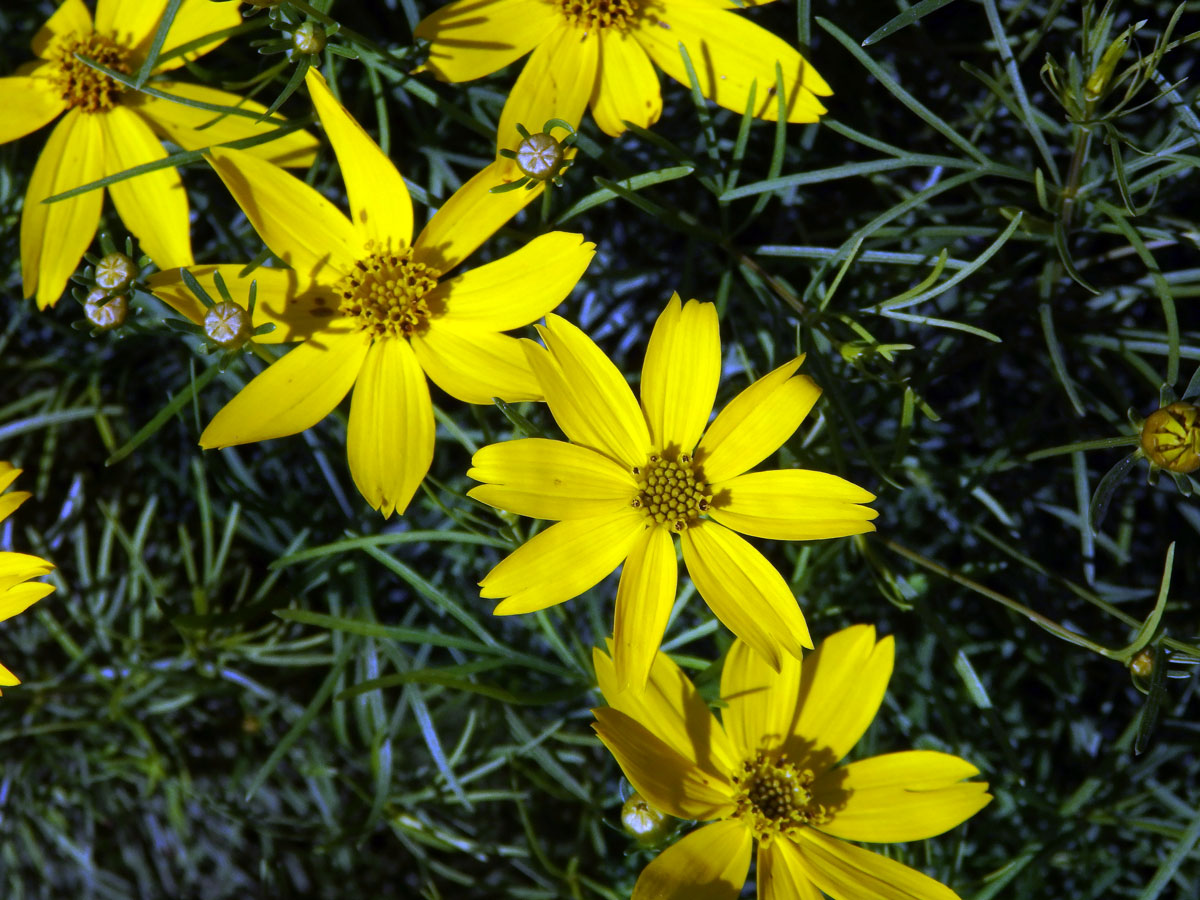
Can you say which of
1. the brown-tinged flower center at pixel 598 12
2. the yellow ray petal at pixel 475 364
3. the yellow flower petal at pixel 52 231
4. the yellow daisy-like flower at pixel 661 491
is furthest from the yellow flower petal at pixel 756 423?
the yellow flower petal at pixel 52 231

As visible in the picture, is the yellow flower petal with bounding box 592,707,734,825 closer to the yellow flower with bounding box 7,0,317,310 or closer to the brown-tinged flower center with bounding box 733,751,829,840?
the brown-tinged flower center with bounding box 733,751,829,840

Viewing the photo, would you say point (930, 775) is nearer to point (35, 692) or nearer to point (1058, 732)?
point (1058, 732)

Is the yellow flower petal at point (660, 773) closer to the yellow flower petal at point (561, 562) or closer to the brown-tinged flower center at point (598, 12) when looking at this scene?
the yellow flower petal at point (561, 562)

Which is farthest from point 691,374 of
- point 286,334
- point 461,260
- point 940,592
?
point 940,592

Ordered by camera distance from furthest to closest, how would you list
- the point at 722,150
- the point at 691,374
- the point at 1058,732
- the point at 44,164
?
the point at 1058,732
the point at 722,150
the point at 44,164
the point at 691,374

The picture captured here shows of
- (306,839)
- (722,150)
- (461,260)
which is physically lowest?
(306,839)

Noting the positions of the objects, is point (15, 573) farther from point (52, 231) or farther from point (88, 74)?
point (88, 74)
